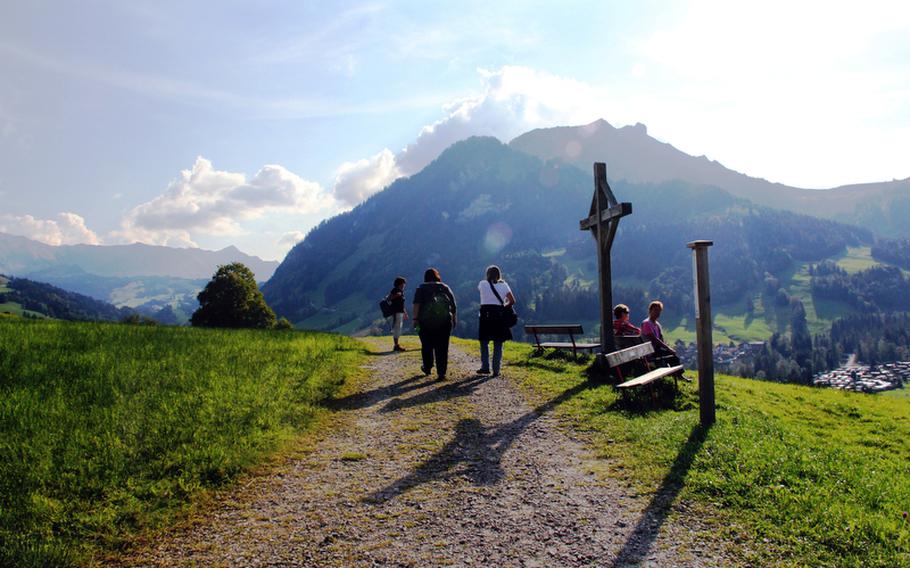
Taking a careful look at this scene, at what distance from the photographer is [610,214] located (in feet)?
43.5

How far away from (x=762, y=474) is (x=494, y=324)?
753 cm

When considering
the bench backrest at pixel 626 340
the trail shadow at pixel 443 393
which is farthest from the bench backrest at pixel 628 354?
the trail shadow at pixel 443 393

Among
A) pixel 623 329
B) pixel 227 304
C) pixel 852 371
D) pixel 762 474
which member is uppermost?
pixel 227 304

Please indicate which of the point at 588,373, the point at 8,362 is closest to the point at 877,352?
the point at 588,373

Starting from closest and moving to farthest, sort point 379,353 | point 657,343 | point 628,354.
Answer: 1. point 628,354
2. point 657,343
3. point 379,353

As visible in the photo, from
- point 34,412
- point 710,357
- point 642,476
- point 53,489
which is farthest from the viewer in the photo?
point 710,357

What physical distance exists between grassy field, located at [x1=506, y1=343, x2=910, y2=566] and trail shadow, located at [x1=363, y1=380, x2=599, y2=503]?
1404 mm

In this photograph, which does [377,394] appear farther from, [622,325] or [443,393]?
[622,325]

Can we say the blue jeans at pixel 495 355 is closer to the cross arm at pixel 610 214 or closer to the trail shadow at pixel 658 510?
the cross arm at pixel 610 214

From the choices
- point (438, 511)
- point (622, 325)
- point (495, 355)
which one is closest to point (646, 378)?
point (495, 355)

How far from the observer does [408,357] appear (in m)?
17.3

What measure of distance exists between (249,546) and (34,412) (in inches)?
175

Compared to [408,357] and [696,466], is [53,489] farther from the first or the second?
[408,357]

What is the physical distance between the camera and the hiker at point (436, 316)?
12.9m
